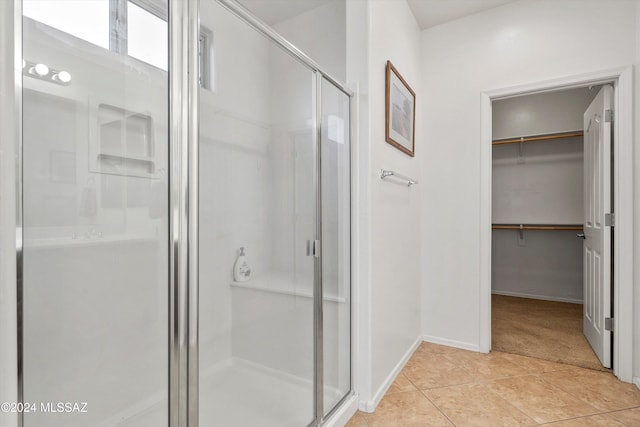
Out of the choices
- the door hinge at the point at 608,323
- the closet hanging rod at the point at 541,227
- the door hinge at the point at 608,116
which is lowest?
the door hinge at the point at 608,323

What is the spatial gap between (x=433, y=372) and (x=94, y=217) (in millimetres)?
2330

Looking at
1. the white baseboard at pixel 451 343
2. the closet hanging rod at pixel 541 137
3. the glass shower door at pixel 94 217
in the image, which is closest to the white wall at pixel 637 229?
the white baseboard at pixel 451 343

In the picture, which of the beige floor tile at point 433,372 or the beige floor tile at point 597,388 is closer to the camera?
the beige floor tile at point 597,388

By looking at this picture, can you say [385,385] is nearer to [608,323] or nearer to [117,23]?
[608,323]

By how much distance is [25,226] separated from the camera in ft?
2.23

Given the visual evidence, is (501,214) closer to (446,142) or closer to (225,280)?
(446,142)

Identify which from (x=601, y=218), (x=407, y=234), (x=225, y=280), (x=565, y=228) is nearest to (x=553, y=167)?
(x=565, y=228)

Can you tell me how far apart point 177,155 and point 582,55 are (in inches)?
110

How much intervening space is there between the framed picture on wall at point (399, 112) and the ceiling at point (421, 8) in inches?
25.0

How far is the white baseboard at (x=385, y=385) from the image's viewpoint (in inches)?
75.4

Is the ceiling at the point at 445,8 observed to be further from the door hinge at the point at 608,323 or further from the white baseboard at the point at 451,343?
the white baseboard at the point at 451,343

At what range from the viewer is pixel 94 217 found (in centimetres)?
80

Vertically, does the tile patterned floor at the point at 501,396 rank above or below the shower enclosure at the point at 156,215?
below

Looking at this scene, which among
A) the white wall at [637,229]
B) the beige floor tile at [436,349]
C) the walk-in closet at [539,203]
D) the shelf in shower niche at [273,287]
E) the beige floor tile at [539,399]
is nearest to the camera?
the shelf in shower niche at [273,287]
